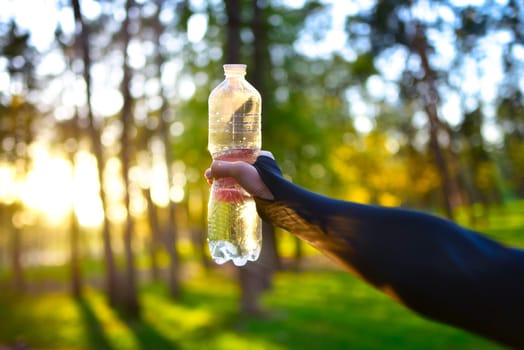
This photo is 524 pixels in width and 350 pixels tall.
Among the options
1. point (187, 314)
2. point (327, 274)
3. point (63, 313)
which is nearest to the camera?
point (187, 314)

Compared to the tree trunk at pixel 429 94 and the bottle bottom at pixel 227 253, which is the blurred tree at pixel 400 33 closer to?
the tree trunk at pixel 429 94

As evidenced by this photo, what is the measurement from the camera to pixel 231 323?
17203 mm

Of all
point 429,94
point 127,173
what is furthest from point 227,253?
point 429,94

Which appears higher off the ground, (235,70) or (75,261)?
(235,70)

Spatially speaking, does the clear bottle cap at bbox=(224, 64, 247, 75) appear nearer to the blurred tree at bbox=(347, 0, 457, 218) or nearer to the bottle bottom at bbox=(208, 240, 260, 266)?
the bottle bottom at bbox=(208, 240, 260, 266)

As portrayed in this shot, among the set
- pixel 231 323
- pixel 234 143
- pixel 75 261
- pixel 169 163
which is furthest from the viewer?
pixel 75 261

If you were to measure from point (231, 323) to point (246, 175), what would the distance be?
48.4 feet

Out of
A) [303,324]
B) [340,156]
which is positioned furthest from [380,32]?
[340,156]

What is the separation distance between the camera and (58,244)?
11894cm

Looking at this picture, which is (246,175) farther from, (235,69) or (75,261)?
(75,261)

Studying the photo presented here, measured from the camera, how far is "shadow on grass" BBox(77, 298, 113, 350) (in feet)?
54.5

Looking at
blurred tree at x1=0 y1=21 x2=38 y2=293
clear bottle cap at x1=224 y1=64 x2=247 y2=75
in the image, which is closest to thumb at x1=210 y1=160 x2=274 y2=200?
clear bottle cap at x1=224 y1=64 x2=247 y2=75

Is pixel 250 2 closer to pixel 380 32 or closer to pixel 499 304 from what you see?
pixel 380 32

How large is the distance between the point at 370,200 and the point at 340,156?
5094mm
